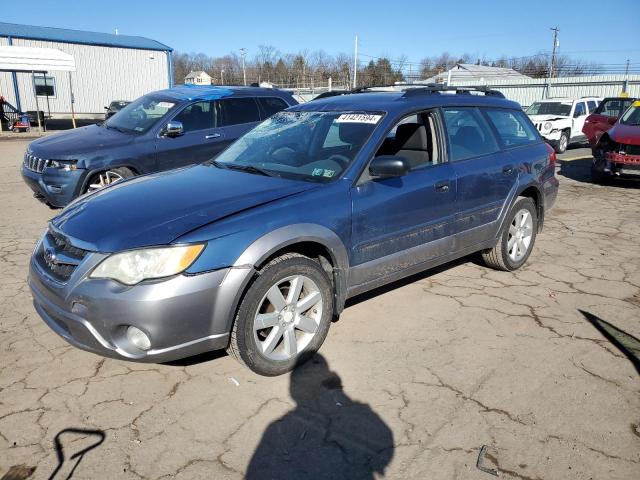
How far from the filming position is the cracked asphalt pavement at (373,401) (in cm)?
254

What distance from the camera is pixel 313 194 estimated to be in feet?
11.1

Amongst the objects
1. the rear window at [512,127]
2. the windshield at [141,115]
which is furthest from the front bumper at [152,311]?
the windshield at [141,115]

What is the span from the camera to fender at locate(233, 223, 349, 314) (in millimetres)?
2963

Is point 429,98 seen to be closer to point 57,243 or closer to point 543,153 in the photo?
point 543,153

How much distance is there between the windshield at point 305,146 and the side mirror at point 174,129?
2.72 metres

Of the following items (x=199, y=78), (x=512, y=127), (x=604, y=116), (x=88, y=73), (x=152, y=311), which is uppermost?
(x=199, y=78)

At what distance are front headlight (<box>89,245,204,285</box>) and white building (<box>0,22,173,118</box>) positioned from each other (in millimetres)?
32582

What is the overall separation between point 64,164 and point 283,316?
4.74 metres

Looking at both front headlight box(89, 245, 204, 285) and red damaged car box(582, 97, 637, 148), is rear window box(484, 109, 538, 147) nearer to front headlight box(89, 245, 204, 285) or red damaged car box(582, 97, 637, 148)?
front headlight box(89, 245, 204, 285)

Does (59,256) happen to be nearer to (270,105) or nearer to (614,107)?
(270,105)

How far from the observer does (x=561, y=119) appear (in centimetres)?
1650

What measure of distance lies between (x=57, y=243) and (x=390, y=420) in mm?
2259

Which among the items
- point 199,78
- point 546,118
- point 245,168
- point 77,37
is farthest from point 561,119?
point 199,78

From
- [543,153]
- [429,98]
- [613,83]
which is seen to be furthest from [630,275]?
[613,83]
